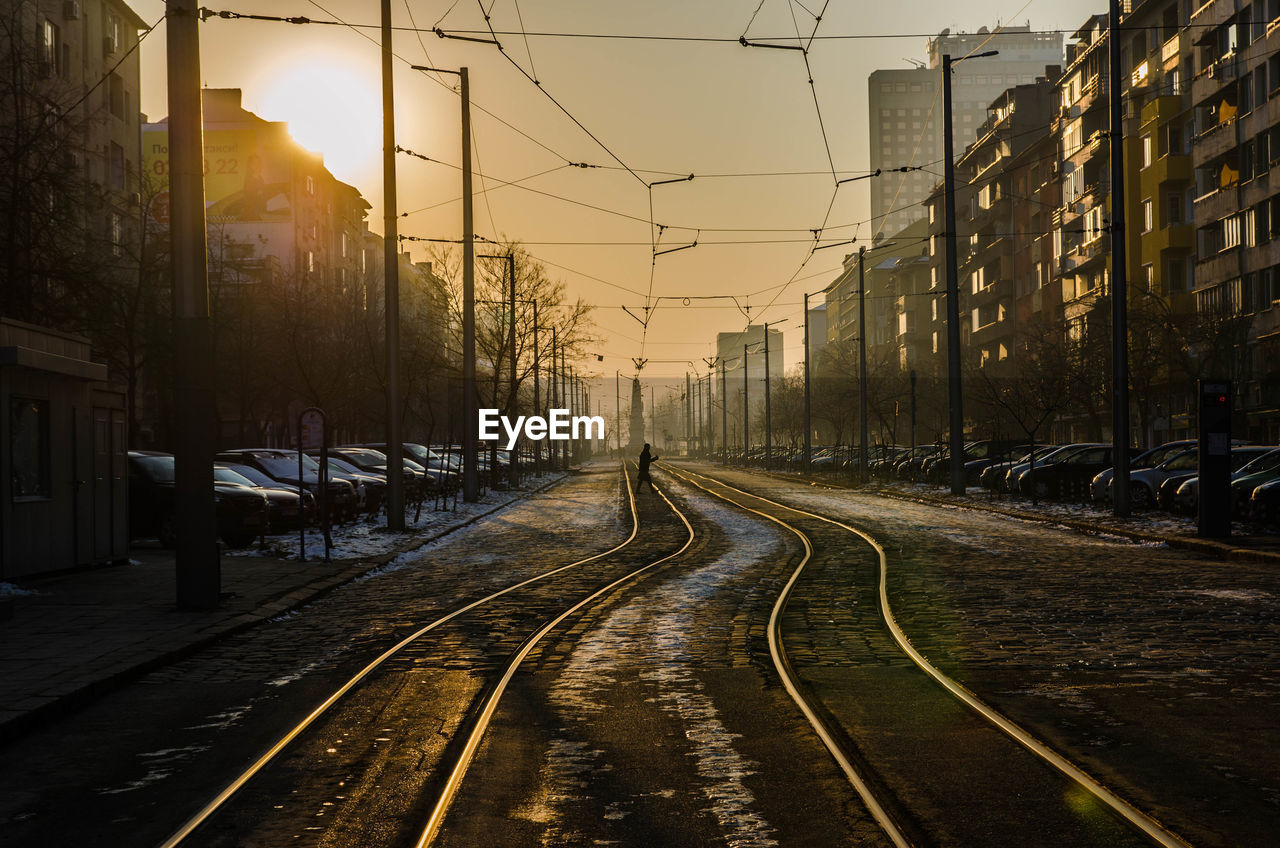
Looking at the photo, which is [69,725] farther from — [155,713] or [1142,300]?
[1142,300]

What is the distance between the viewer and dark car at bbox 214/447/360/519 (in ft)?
94.2

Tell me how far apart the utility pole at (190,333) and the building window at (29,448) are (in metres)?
2.71

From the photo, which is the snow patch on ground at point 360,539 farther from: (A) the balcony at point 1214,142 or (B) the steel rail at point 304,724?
(A) the balcony at point 1214,142

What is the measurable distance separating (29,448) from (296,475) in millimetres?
13197

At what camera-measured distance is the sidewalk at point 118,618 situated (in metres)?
9.26

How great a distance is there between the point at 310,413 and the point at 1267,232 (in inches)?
1602

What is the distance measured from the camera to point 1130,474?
99.3 ft

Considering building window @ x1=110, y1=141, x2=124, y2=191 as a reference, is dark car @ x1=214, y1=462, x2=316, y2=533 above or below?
below

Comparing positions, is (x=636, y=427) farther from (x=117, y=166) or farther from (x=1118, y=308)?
(x=1118, y=308)

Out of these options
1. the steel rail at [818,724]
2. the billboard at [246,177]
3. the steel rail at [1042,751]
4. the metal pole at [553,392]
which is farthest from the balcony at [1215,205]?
the billboard at [246,177]

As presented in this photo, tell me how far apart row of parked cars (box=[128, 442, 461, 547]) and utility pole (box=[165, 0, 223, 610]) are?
3130 mm

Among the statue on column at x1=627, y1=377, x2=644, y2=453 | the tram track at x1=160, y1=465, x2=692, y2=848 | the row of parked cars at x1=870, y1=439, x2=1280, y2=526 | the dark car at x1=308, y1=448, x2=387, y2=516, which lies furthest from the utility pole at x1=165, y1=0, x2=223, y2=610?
the statue on column at x1=627, y1=377, x2=644, y2=453

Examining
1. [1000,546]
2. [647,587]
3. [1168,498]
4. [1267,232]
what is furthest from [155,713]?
[1267,232]

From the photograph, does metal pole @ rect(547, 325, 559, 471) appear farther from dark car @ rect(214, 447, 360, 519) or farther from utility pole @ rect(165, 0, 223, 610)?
utility pole @ rect(165, 0, 223, 610)
